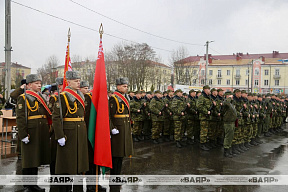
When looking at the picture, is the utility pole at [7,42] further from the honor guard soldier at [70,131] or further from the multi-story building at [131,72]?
the multi-story building at [131,72]

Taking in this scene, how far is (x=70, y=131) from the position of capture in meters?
4.54

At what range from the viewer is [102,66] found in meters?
5.04

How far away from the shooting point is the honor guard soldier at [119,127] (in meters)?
5.36

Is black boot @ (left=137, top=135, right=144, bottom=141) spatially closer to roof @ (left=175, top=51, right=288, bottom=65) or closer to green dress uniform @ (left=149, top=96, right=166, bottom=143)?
green dress uniform @ (left=149, top=96, right=166, bottom=143)

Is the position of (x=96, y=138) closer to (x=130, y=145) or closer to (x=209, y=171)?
(x=130, y=145)

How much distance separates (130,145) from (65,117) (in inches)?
61.7

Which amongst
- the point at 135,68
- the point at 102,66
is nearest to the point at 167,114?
the point at 102,66

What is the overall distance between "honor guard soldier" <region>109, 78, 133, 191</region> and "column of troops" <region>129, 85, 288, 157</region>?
4020 millimetres

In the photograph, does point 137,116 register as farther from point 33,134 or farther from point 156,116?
point 33,134

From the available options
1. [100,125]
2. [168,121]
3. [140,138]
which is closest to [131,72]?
[140,138]

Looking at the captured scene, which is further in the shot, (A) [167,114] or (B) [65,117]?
(A) [167,114]

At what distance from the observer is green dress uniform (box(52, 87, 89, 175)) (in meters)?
4.48

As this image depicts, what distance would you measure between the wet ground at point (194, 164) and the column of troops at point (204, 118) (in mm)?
565

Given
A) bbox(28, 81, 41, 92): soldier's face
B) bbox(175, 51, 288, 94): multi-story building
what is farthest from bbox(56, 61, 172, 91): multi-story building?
bbox(28, 81, 41, 92): soldier's face
